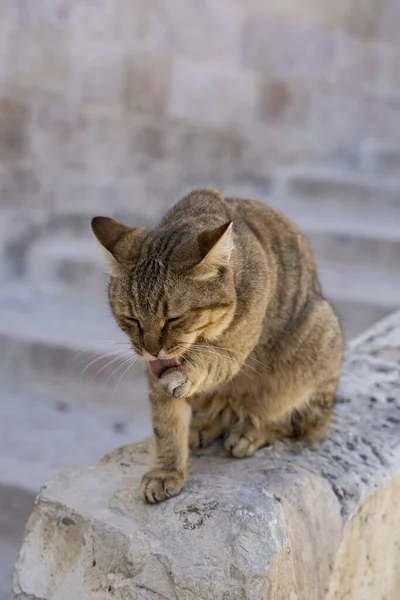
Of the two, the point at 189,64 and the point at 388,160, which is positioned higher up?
the point at 189,64

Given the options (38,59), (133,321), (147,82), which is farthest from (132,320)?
(147,82)

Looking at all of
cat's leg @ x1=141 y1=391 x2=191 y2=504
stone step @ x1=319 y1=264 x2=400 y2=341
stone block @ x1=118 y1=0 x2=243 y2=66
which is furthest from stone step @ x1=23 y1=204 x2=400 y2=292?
cat's leg @ x1=141 y1=391 x2=191 y2=504

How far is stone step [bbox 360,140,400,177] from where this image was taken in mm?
5832

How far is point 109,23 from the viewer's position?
5.03 meters

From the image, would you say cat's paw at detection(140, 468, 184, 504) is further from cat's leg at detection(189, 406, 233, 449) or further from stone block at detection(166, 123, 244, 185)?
stone block at detection(166, 123, 244, 185)

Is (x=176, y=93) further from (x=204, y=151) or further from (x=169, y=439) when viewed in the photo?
(x=169, y=439)

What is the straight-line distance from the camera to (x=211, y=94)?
552 cm

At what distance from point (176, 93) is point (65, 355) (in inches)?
86.3

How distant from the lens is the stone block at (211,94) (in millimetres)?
5355

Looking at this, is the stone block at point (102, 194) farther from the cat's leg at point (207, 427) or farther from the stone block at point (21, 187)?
the cat's leg at point (207, 427)

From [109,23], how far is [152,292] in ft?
12.6

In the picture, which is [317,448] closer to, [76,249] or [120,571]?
[120,571]

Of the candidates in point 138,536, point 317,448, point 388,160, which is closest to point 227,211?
point 317,448

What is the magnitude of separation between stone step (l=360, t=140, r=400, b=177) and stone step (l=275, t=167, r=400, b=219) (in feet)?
0.69
